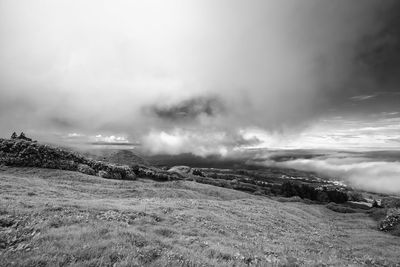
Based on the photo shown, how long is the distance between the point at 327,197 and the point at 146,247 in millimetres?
178511

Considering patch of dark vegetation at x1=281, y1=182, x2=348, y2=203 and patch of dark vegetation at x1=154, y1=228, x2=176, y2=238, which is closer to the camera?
patch of dark vegetation at x1=154, y1=228, x2=176, y2=238

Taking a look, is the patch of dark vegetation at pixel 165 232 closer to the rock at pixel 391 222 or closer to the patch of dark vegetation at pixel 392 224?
the patch of dark vegetation at pixel 392 224

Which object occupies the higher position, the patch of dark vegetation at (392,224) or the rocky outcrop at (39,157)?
the rocky outcrop at (39,157)

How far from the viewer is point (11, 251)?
7445mm

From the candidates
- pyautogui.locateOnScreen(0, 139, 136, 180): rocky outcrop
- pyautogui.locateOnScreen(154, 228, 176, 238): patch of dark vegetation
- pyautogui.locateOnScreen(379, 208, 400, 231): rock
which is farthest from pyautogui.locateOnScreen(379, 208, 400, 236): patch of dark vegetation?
pyautogui.locateOnScreen(0, 139, 136, 180): rocky outcrop

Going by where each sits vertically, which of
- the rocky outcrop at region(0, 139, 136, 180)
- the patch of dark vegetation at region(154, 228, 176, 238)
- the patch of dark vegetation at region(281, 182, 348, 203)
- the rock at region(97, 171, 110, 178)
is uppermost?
the rocky outcrop at region(0, 139, 136, 180)

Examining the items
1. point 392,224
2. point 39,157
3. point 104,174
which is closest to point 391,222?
point 392,224

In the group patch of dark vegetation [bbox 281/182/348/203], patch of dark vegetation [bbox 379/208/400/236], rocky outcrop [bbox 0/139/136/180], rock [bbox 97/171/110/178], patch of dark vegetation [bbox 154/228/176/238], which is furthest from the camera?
patch of dark vegetation [bbox 281/182/348/203]

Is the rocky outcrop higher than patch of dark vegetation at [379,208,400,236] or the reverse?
higher

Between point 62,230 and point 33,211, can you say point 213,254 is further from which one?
point 33,211

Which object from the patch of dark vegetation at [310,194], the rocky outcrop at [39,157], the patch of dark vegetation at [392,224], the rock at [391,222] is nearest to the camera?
the patch of dark vegetation at [392,224]

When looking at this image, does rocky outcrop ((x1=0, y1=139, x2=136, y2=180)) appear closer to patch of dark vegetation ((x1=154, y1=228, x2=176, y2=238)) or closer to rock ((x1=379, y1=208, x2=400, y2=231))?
patch of dark vegetation ((x1=154, y1=228, x2=176, y2=238))

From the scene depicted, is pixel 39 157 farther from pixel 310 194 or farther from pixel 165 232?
pixel 310 194

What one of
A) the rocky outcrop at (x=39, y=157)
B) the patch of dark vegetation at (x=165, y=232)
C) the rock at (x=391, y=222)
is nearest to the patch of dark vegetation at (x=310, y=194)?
the rock at (x=391, y=222)
